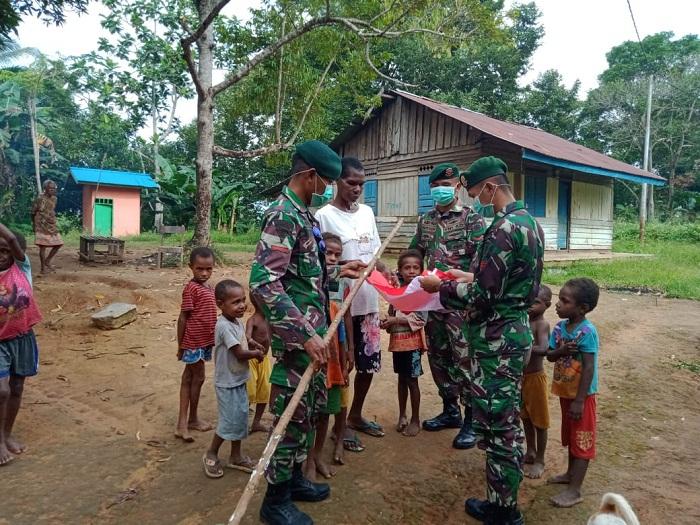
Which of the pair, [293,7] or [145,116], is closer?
[293,7]

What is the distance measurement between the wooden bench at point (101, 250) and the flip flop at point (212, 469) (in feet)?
26.8

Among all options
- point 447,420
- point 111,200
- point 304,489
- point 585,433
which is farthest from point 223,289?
point 111,200

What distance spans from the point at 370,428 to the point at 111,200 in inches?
812

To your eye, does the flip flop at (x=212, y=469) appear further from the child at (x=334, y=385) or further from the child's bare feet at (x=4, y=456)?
the child's bare feet at (x=4, y=456)

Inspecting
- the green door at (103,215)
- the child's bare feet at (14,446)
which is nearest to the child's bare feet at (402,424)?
the child's bare feet at (14,446)

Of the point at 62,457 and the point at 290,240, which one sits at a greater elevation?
the point at 290,240

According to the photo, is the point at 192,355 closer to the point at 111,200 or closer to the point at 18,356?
the point at 18,356

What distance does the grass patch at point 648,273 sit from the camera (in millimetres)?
10273

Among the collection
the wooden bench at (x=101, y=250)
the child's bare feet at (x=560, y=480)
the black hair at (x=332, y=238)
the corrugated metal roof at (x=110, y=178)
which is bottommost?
the child's bare feet at (x=560, y=480)

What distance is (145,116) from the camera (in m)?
23.2

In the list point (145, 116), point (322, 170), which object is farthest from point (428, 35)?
point (145, 116)

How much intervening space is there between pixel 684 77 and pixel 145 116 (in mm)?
27858

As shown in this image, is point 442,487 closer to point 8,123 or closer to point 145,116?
point 145,116

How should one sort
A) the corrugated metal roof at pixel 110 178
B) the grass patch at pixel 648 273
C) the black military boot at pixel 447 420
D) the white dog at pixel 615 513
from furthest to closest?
the corrugated metal roof at pixel 110 178 → the grass patch at pixel 648 273 → the black military boot at pixel 447 420 → the white dog at pixel 615 513
